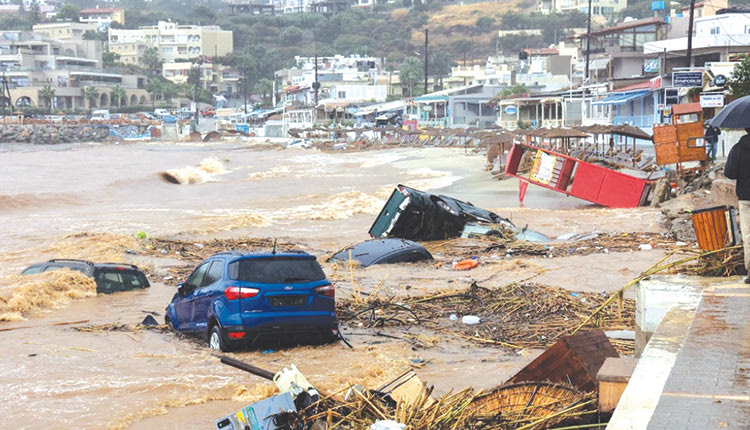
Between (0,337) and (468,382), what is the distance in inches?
259

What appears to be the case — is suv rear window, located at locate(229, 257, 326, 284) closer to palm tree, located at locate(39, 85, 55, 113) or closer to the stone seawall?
the stone seawall

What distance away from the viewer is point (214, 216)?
31.5 meters

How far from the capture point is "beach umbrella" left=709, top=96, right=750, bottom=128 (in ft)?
26.2

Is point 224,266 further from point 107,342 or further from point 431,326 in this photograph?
point 431,326

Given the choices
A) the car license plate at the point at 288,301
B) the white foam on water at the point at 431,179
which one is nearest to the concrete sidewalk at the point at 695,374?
the car license plate at the point at 288,301

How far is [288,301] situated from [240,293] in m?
0.59

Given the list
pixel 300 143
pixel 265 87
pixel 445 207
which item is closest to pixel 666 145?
pixel 445 207

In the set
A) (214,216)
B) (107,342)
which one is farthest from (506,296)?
(214,216)

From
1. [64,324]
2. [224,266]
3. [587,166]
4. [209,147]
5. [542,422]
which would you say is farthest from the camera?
[209,147]

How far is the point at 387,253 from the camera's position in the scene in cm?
1741

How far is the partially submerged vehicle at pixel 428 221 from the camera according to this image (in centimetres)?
2003

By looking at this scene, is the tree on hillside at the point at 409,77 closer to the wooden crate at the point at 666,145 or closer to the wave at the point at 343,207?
the wave at the point at 343,207

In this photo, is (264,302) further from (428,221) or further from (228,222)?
(228,222)

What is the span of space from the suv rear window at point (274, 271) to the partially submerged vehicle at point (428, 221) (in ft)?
31.3
